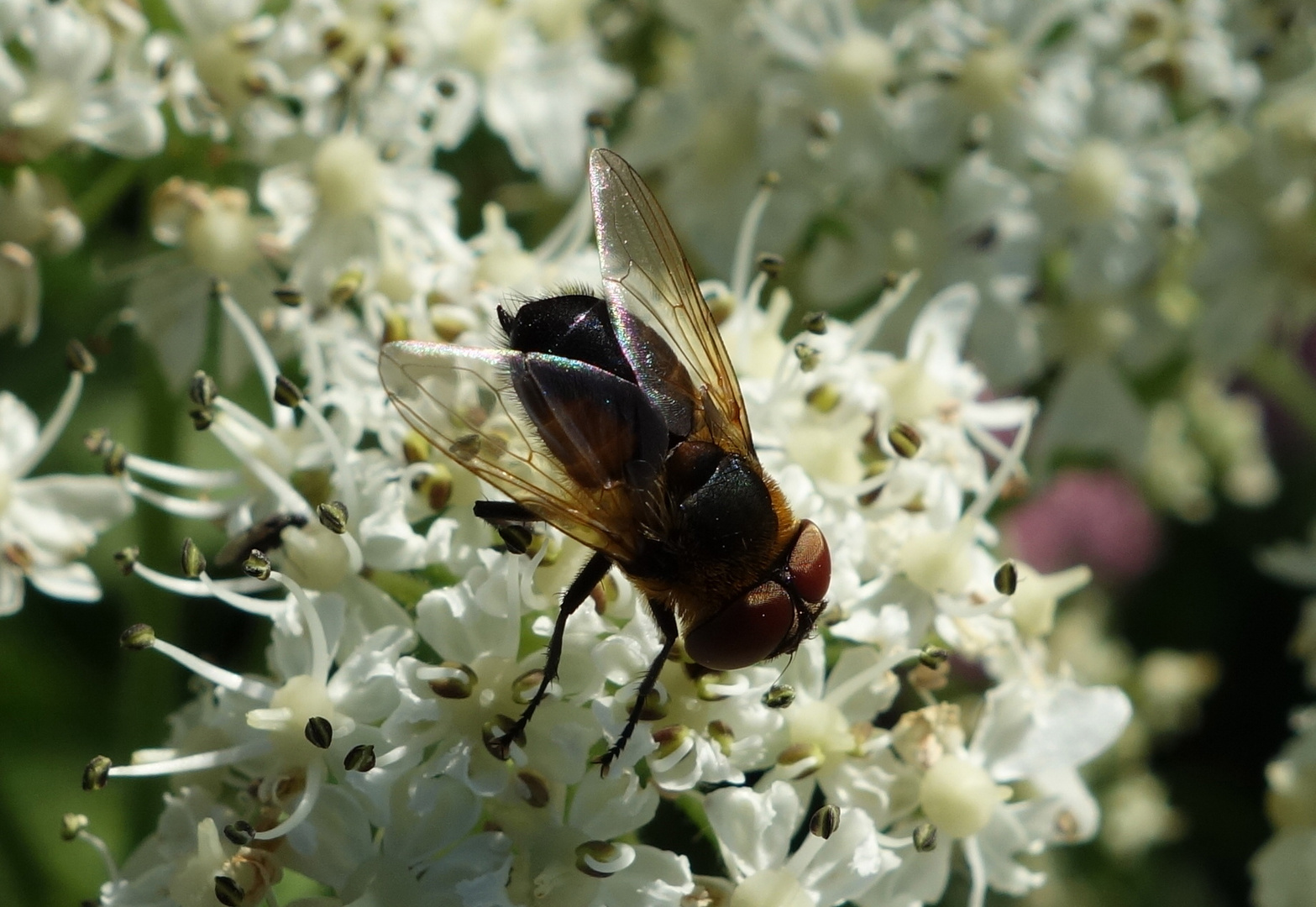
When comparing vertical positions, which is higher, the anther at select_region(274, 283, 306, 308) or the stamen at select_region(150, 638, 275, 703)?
the anther at select_region(274, 283, 306, 308)

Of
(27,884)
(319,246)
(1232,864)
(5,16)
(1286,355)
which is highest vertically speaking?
A: (5,16)

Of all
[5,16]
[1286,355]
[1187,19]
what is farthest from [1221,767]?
[5,16]

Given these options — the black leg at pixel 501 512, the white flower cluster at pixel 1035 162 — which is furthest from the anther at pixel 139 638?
the white flower cluster at pixel 1035 162

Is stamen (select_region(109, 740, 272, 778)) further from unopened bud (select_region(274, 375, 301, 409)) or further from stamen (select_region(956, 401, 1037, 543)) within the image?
stamen (select_region(956, 401, 1037, 543))

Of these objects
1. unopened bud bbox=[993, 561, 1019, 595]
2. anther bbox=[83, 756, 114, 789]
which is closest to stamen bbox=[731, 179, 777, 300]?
unopened bud bbox=[993, 561, 1019, 595]

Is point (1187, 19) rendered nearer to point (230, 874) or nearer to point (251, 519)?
point (251, 519)

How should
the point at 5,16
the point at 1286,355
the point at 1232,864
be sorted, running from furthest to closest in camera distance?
the point at 1232,864 < the point at 1286,355 < the point at 5,16

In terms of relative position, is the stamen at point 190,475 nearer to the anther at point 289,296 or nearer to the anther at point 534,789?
the anther at point 289,296
